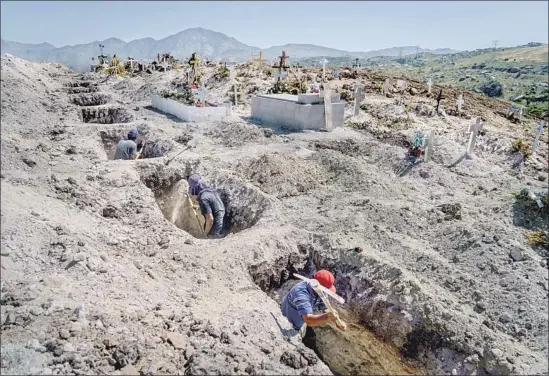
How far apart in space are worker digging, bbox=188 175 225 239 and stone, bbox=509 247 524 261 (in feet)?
20.6

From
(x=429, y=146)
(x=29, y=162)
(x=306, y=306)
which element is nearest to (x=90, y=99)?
(x=29, y=162)

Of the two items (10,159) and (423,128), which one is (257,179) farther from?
(423,128)

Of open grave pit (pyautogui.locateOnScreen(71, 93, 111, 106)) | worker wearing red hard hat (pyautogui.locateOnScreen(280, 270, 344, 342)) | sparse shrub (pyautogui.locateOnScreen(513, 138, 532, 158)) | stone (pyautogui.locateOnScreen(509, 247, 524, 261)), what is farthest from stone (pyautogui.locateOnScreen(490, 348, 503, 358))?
open grave pit (pyautogui.locateOnScreen(71, 93, 111, 106))

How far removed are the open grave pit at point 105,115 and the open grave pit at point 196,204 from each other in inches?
390

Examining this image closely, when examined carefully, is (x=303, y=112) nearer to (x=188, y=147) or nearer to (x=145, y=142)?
(x=188, y=147)

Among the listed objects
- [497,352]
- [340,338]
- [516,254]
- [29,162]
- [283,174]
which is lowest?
[340,338]

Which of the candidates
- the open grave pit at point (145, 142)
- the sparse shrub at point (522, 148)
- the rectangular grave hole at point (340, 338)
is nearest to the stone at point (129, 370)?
the rectangular grave hole at point (340, 338)

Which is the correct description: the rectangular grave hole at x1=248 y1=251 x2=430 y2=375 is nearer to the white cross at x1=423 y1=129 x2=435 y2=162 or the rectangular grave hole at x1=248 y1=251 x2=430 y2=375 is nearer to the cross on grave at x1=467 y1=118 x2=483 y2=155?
the white cross at x1=423 y1=129 x2=435 y2=162

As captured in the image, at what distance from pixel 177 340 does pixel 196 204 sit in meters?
5.79

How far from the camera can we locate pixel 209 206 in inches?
372

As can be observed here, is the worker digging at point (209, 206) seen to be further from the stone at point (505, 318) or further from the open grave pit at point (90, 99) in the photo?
the open grave pit at point (90, 99)

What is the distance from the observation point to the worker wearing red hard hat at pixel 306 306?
5.31 metres

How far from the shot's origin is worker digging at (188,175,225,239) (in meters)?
9.44

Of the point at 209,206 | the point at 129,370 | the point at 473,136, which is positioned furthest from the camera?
the point at 473,136
